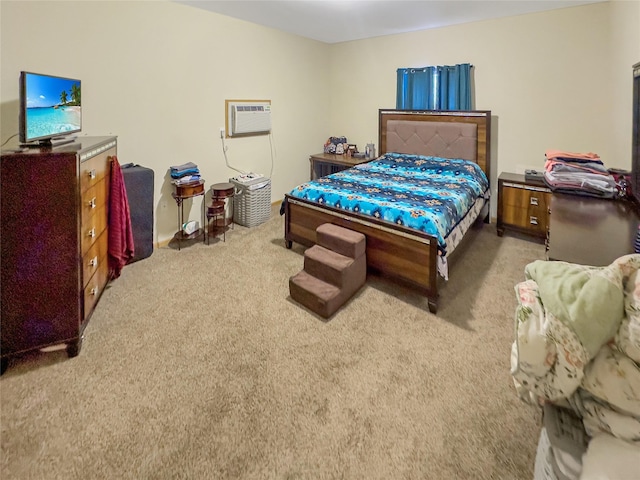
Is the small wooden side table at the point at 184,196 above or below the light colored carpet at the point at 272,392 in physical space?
above

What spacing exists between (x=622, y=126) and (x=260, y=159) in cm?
390

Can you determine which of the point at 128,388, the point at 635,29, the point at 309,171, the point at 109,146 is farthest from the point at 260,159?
the point at 635,29

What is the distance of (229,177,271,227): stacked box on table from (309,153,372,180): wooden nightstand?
118 centimetres

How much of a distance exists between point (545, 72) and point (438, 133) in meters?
1.24

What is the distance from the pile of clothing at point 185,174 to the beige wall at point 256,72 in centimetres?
15

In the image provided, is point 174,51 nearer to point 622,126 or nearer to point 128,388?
point 128,388

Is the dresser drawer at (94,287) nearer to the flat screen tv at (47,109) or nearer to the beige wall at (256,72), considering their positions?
the flat screen tv at (47,109)

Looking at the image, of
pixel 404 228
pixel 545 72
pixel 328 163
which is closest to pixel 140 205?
pixel 404 228

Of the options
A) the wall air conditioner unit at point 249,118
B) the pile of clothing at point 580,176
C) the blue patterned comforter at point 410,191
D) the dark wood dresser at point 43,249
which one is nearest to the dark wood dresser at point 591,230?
the pile of clothing at point 580,176

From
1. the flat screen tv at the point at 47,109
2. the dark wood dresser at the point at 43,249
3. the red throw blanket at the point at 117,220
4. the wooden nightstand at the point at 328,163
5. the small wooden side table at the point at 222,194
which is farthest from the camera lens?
the wooden nightstand at the point at 328,163

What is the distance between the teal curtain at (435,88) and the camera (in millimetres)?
4273

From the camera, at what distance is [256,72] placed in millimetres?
4457

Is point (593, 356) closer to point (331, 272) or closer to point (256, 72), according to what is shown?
point (331, 272)

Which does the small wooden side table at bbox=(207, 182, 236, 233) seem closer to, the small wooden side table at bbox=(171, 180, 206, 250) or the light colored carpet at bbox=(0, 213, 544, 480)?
the small wooden side table at bbox=(171, 180, 206, 250)
